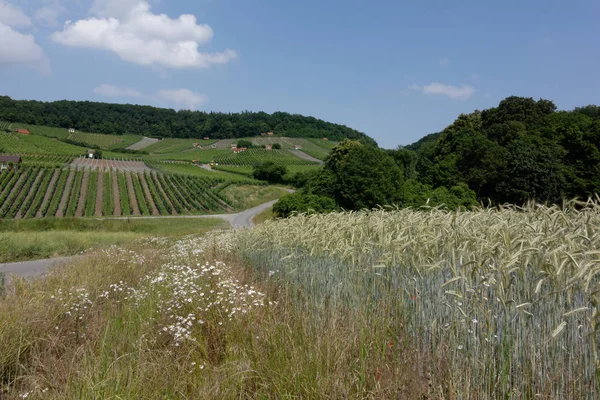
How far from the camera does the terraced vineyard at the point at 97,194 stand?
49.0 metres

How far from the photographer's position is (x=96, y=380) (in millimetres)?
3191

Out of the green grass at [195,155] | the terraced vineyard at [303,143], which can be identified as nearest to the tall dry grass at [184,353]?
the green grass at [195,155]

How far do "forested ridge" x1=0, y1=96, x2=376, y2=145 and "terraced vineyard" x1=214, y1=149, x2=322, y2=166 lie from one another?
30.6 meters

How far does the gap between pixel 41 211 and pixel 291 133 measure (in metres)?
123

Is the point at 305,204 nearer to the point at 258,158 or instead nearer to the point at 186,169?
the point at 186,169

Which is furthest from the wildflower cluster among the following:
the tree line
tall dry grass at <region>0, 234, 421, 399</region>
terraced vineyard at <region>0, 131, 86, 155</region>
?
terraced vineyard at <region>0, 131, 86, 155</region>

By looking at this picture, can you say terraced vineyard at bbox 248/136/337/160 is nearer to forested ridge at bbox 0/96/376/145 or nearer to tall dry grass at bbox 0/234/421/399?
forested ridge at bbox 0/96/376/145

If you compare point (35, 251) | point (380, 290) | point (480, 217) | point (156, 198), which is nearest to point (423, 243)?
point (380, 290)

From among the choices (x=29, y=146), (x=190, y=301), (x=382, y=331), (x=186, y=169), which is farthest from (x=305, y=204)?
(x=29, y=146)

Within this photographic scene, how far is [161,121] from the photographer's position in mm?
168125

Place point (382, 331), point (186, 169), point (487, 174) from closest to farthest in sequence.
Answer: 1. point (382, 331)
2. point (487, 174)
3. point (186, 169)

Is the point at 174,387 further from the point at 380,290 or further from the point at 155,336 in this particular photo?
the point at 380,290

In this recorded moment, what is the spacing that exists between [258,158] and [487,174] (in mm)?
81304

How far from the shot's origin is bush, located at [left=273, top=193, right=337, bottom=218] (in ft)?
116
